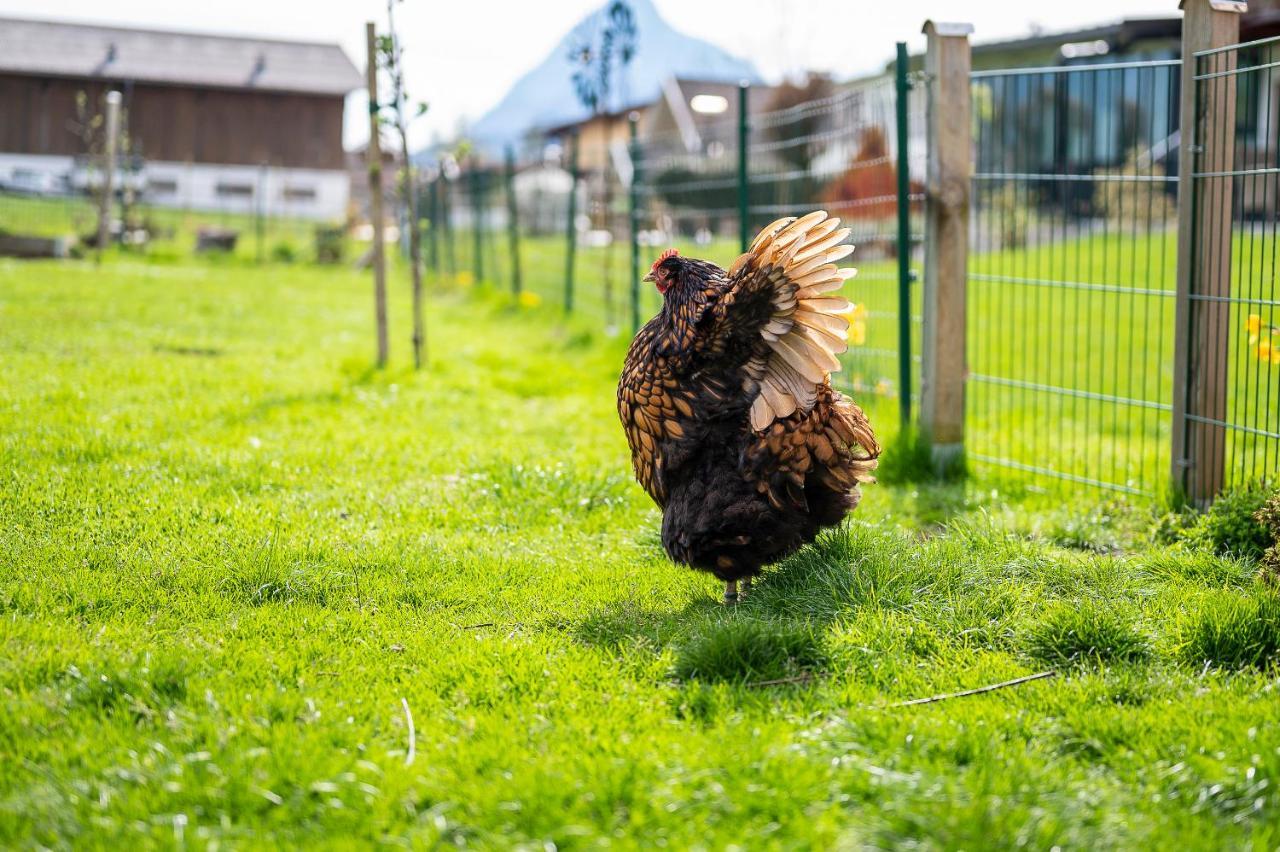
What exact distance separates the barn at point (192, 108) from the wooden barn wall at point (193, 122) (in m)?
0.04

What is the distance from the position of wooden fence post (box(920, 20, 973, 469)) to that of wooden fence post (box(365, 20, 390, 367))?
4817mm

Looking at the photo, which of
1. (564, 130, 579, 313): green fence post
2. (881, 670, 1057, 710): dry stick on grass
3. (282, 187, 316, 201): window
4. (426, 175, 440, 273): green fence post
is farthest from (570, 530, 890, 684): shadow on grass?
(282, 187, 316, 201): window

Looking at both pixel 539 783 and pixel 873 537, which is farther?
pixel 873 537

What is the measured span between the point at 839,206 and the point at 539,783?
17.1 ft

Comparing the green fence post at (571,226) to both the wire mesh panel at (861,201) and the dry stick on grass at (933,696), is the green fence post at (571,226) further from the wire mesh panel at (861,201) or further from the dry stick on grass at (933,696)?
the dry stick on grass at (933,696)

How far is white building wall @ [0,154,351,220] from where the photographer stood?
4278 centimetres

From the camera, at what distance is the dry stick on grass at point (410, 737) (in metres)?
2.87

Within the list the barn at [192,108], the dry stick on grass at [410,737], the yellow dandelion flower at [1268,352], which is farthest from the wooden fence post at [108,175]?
the barn at [192,108]

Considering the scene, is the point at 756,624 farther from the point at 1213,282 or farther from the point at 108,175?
the point at 108,175

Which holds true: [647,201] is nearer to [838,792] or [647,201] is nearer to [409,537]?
[409,537]

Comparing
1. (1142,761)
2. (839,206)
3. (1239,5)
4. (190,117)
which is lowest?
(1142,761)

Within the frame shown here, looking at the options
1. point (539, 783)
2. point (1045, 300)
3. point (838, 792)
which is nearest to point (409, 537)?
point (539, 783)

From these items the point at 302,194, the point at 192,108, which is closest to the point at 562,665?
the point at 302,194

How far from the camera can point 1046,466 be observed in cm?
657
